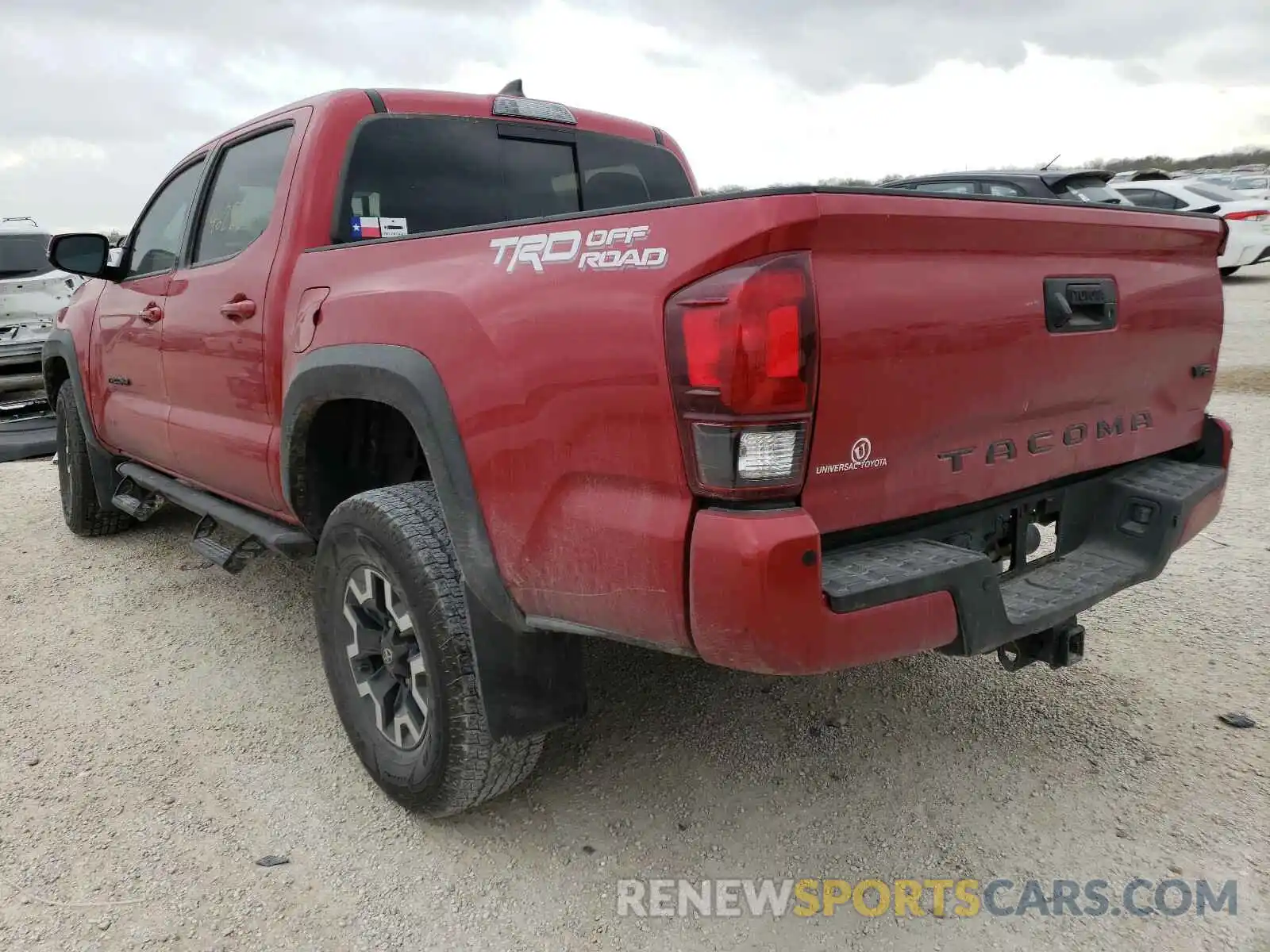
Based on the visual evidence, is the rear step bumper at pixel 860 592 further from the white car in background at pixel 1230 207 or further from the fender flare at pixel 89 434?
the white car in background at pixel 1230 207

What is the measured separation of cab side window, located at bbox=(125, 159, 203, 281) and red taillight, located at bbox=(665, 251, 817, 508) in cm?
305

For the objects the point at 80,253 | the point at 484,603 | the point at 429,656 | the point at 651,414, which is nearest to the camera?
the point at 651,414

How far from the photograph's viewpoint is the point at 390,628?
264 centimetres

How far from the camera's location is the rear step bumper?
68.0 inches

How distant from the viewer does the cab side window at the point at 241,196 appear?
3.23 m

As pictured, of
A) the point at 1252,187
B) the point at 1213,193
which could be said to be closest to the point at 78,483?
the point at 1213,193

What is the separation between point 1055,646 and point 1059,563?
0.24m

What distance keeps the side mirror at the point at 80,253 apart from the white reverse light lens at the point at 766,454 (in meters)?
3.65

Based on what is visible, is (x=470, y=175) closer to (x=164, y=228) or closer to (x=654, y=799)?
(x=164, y=228)

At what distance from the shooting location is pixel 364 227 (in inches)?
121

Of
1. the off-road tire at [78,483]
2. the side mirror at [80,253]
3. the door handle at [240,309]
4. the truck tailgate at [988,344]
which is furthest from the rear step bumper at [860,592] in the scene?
the off-road tire at [78,483]

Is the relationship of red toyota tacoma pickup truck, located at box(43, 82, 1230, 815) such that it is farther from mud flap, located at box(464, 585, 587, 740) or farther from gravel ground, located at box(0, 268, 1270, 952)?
gravel ground, located at box(0, 268, 1270, 952)

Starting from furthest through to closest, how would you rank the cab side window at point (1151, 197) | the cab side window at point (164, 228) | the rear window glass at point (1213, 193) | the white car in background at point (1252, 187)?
the white car in background at point (1252, 187) < the rear window glass at point (1213, 193) < the cab side window at point (1151, 197) < the cab side window at point (164, 228)

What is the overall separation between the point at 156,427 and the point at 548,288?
9.25 feet
